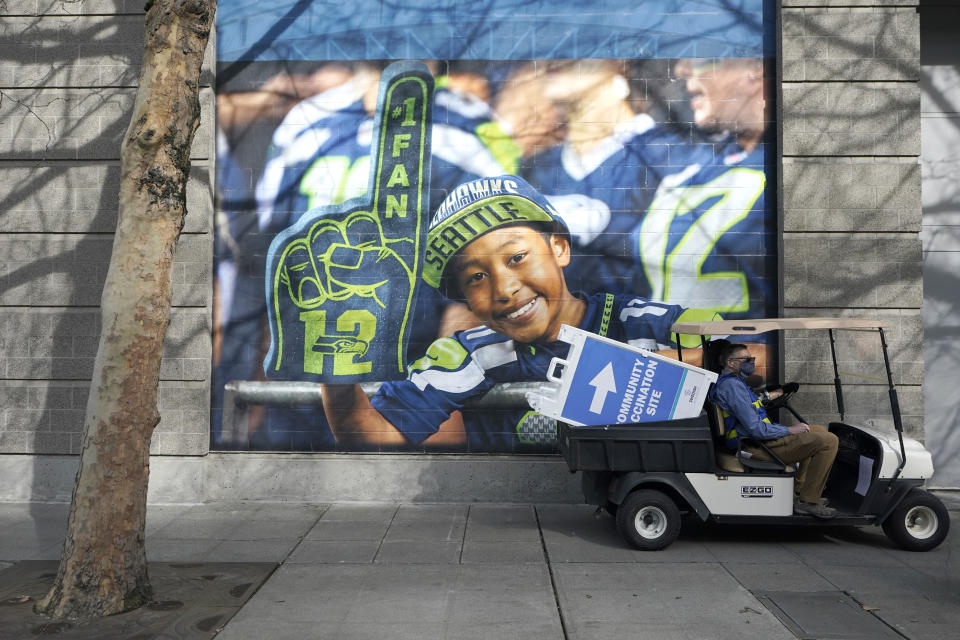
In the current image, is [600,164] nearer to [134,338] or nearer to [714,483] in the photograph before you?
[714,483]

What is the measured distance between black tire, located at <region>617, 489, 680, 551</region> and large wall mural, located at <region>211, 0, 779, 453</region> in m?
2.19

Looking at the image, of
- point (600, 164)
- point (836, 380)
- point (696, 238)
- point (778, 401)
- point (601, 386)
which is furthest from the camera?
point (600, 164)

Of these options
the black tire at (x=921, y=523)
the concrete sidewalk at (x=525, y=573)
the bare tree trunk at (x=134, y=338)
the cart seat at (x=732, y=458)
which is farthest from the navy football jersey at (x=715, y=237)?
the bare tree trunk at (x=134, y=338)

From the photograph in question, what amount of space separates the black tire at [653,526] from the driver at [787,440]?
795 millimetres

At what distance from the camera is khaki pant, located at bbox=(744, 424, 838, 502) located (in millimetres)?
7078

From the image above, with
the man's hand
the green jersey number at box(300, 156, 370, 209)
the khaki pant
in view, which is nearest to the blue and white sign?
the khaki pant

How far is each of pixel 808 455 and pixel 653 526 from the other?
144 centimetres

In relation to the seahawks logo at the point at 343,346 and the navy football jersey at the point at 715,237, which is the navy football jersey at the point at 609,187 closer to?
the navy football jersey at the point at 715,237

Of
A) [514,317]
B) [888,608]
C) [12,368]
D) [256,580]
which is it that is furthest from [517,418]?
[12,368]

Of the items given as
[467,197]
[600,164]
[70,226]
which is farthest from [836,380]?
[70,226]

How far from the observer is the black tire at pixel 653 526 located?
709 centimetres

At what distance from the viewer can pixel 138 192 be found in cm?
568

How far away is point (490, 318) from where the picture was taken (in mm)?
9281

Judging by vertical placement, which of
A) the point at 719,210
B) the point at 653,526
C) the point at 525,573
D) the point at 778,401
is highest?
the point at 719,210
